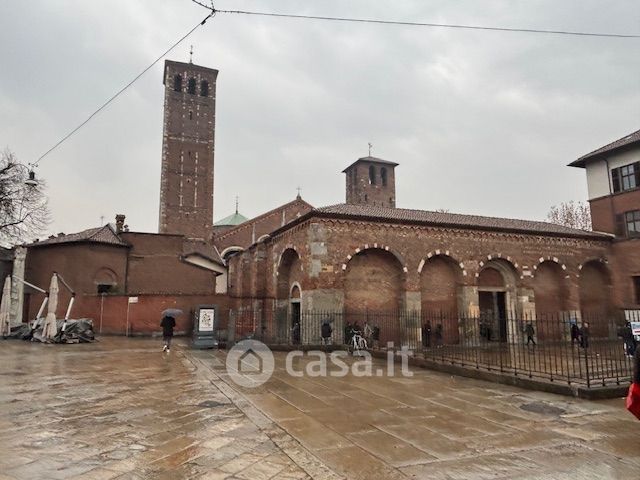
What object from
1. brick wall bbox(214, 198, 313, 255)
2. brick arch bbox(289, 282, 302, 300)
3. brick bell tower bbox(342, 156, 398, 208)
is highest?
brick bell tower bbox(342, 156, 398, 208)

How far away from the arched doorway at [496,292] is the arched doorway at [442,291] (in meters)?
1.80

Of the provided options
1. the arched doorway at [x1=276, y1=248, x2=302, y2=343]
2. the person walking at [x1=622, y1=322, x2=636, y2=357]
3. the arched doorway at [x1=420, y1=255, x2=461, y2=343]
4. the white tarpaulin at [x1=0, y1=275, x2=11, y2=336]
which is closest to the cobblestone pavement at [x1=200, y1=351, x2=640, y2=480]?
the person walking at [x1=622, y1=322, x2=636, y2=357]

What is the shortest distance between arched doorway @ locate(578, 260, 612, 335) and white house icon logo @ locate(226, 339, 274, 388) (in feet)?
64.6

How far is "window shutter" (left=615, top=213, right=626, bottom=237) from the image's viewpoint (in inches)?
1024

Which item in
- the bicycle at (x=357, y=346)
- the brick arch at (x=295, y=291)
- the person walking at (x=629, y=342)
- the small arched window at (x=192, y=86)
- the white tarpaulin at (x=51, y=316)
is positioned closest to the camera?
the person walking at (x=629, y=342)

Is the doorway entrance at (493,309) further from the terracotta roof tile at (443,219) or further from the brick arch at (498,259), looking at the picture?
the terracotta roof tile at (443,219)

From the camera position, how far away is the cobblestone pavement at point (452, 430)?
15.6 feet

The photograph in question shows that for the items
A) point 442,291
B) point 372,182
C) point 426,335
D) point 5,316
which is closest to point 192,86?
point 372,182

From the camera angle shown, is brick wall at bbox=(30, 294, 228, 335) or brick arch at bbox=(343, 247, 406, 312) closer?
brick arch at bbox=(343, 247, 406, 312)

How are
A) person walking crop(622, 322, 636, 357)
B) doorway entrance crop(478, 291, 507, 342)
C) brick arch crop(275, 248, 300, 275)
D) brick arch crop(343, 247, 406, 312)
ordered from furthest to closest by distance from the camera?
doorway entrance crop(478, 291, 507, 342)
brick arch crop(275, 248, 300, 275)
brick arch crop(343, 247, 406, 312)
person walking crop(622, 322, 636, 357)

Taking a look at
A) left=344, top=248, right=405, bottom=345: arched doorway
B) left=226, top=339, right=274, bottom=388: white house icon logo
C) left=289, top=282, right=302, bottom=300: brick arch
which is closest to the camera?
left=226, top=339, right=274, bottom=388: white house icon logo

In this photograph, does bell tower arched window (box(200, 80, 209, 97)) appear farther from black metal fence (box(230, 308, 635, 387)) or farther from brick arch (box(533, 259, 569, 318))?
brick arch (box(533, 259, 569, 318))

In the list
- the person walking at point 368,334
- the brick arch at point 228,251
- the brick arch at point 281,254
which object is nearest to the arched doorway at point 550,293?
the person walking at point 368,334

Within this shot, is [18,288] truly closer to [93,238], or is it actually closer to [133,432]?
[93,238]
